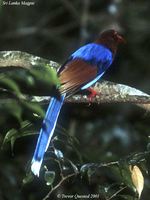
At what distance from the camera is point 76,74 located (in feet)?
13.9

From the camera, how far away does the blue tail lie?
11.1 ft

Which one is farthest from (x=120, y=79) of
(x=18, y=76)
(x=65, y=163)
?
(x=18, y=76)

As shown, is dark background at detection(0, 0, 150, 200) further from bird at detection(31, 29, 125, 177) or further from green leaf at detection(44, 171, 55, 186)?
green leaf at detection(44, 171, 55, 186)

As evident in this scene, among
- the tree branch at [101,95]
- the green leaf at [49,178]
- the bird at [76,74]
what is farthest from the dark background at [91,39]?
the green leaf at [49,178]

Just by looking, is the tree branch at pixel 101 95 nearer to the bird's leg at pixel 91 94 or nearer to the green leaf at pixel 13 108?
the bird's leg at pixel 91 94

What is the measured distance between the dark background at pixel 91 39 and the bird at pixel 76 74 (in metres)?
1.78

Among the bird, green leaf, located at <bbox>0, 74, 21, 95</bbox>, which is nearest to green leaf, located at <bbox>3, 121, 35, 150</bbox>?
the bird

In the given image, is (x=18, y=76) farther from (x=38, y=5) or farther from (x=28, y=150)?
(x=38, y=5)

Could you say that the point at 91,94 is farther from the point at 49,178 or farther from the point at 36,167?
the point at 49,178

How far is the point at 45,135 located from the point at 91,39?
14.7 ft

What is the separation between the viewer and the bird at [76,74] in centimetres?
355


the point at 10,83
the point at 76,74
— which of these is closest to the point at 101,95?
the point at 76,74

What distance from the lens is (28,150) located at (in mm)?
6059

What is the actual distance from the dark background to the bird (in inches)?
70.0
